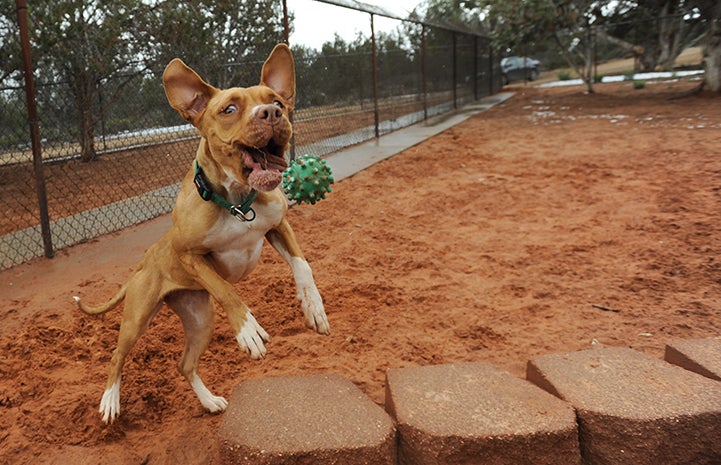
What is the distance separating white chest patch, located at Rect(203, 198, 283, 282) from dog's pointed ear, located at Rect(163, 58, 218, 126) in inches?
19.3

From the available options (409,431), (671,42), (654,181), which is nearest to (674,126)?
(654,181)

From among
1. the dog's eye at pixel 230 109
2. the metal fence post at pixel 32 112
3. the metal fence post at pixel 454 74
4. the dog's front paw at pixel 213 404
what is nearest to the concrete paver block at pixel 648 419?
the dog's front paw at pixel 213 404

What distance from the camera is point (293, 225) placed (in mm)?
6191

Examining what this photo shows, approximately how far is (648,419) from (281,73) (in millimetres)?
2193

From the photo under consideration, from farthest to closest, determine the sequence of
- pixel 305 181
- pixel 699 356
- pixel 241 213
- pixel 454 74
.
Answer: pixel 454 74
pixel 305 181
pixel 699 356
pixel 241 213

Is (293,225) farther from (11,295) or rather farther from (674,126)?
(674,126)

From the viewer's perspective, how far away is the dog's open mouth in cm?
215

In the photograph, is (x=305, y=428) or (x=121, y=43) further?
(x=121, y=43)

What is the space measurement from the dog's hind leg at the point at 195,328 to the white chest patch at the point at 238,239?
29 centimetres

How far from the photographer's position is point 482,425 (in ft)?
7.35

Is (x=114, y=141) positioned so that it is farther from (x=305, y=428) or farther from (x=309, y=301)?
(x=305, y=428)

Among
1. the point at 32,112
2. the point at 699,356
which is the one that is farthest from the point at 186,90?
the point at 32,112

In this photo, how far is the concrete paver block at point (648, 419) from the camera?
2.25 metres

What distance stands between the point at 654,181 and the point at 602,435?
5.73 meters
